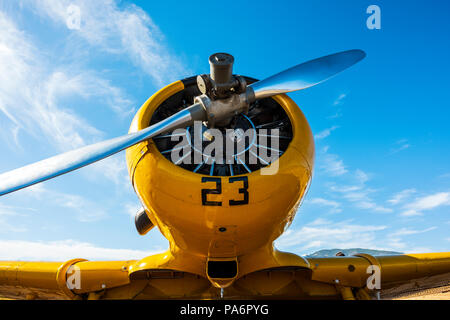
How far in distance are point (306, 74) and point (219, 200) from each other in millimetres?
2388

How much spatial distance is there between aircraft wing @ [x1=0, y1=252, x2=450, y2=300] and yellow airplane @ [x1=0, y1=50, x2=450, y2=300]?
0.02 m

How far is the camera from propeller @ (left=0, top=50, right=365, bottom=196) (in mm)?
4004

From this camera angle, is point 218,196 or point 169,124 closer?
point 169,124

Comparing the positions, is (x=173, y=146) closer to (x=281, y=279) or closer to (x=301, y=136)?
(x=301, y=136)

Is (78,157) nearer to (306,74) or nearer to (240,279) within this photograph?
(306,74)

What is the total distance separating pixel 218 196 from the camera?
184 inches

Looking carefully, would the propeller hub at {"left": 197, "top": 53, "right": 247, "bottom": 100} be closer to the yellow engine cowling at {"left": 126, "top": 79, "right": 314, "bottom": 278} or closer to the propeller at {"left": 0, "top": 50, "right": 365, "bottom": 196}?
the propeller at {"left": 0, "top": 50, "right": 365, "bottom": 196}

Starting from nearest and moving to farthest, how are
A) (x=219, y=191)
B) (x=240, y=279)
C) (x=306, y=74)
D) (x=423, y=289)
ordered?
(x=219, y=191), (x=306, y=74), (x=240, y=279), (x=423, y=289)

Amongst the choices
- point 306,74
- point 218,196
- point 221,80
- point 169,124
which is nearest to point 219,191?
point 218,196

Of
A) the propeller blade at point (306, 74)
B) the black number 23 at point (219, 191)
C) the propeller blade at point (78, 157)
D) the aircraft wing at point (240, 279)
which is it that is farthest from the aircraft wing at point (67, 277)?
Result: the propeller blade at point (306, 74)

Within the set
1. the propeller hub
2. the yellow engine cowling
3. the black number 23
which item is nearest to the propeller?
the propeller hub
